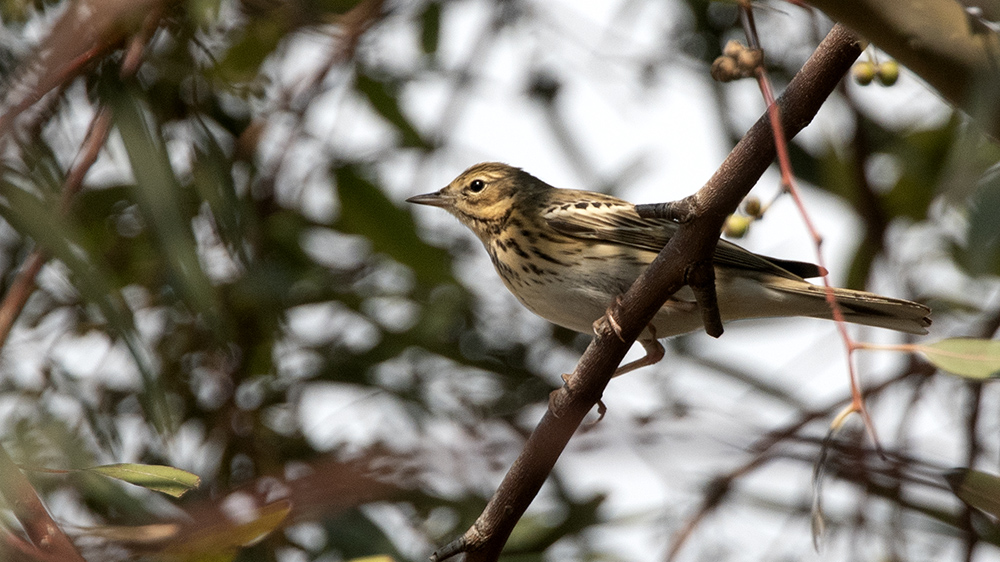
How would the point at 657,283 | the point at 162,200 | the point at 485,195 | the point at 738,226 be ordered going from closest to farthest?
1. the point at 657,283
2. the point at 738,226
3. the point at 162,200
4. the point at 485,195

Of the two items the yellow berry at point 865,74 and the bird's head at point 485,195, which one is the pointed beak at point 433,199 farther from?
the yellow berry at point 865,74

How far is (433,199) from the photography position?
4.86m

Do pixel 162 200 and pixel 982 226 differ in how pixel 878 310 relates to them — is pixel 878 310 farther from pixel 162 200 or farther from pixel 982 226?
pixel 162 200

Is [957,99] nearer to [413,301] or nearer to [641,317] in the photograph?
[641,317]

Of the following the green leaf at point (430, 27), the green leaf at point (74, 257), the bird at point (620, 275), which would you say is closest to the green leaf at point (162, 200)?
the green leaf at point (74, 257)

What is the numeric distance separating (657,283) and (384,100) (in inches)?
116

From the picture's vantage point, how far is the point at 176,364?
4484mm

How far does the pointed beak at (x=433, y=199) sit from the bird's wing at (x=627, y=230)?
2.59 feet

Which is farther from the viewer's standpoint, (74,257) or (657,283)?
(74,257)

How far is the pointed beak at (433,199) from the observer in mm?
4812

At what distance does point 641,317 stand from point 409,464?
101cm

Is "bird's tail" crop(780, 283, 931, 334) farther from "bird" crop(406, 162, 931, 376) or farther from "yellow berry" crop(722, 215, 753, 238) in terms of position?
"yellow berry" crop(722, 215, 753, 238)

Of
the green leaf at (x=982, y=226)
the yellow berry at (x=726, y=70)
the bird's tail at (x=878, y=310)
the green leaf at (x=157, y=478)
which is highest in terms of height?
the yellow berry at (x=726, y=70)

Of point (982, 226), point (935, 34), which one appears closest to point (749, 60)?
point (935, 34)
